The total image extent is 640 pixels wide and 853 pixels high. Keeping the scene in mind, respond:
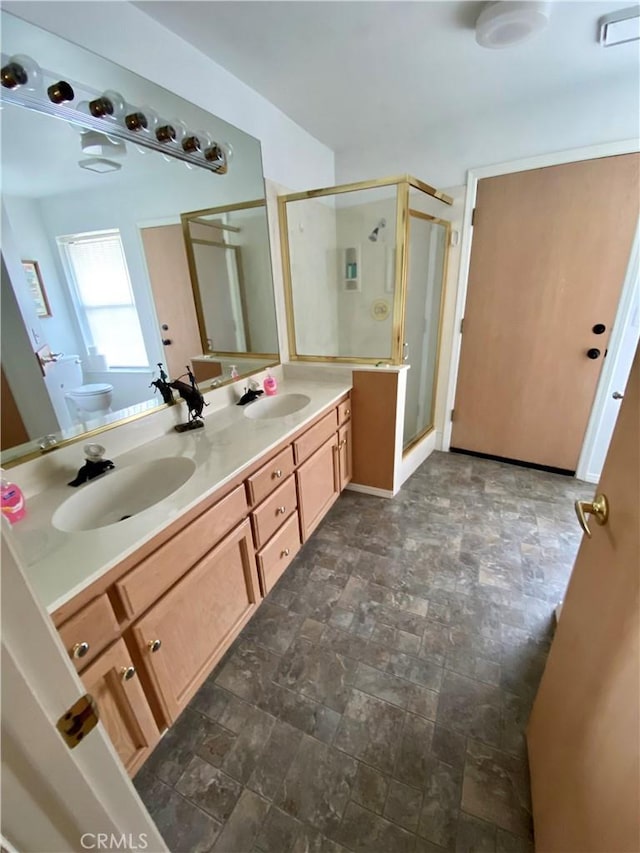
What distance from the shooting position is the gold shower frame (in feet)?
6.63

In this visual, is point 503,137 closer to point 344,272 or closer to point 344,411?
point 344,272

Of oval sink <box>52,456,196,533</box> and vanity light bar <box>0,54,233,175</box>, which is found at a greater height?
vanity light bar <box>0,54,233,175</box>

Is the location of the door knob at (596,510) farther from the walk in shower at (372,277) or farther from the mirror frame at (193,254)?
the mirror frame at (193,254)

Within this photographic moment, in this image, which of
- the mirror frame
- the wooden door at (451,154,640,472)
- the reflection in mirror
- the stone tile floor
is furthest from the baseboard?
the mirror frame

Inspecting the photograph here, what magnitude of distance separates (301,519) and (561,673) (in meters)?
1.20

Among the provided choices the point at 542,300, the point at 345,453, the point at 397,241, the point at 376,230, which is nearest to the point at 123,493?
the point at 345,453

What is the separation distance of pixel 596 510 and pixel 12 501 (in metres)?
1.52

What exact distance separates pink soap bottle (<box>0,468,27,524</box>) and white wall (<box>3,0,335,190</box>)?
1344 millimetres

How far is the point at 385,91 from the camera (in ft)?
6.28

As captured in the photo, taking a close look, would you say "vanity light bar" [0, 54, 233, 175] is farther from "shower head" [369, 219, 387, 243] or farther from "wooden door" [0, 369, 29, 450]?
"shower head" [369, 219, 387, 243]

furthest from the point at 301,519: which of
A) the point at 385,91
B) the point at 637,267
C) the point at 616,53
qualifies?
the point at 616,53

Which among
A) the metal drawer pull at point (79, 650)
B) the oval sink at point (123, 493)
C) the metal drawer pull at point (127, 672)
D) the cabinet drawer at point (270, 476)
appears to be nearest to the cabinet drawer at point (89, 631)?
the metal drawer pull at point (79, 650)

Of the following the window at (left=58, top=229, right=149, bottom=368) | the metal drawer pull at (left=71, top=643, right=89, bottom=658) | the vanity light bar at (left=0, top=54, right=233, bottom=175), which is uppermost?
the vanity light bar at (left=0, top=54, right=233, bottom=175)

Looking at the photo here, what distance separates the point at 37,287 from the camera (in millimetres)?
1118
